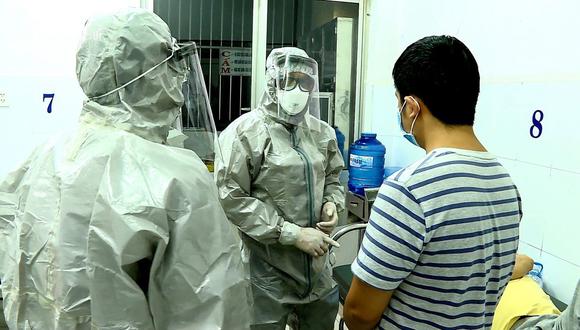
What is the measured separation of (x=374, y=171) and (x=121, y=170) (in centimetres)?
236

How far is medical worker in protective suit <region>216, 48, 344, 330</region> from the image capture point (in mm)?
1835

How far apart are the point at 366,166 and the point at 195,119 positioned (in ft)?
6.75

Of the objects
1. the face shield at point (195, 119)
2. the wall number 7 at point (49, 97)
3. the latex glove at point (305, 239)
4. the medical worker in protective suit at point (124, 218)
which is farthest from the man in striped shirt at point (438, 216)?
the wall number 7 at point (49, 97)

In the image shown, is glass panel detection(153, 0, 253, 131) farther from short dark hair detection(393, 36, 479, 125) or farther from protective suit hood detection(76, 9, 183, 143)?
short dark hair detection(393, 36, 479, 125)

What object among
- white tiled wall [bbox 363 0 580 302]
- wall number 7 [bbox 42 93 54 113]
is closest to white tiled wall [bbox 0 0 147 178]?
wall number 7 [bbox 42 93 54 113]

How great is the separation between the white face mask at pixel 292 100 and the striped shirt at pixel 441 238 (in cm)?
98

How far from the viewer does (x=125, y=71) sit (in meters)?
1.05

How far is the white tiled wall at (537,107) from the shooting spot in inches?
72.6

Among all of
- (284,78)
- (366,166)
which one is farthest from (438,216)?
(366,166)

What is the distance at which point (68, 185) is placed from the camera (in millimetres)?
973

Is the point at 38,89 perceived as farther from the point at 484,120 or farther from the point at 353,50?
the point at 484,120

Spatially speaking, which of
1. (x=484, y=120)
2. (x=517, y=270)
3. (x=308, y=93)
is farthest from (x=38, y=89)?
(x=517, y=270)

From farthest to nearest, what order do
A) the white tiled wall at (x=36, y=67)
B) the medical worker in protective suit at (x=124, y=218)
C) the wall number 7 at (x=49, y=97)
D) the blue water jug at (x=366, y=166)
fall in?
the blue water jug at (x=366, y=166) < the wall number 7 at (x=49, y=97) < the white tiled wall at (x=36, y=67) < the medical worker in protective suit at (x=124, y=218)

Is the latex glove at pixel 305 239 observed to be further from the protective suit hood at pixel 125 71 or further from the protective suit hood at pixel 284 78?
the protective suit hood at pixel 125 71
